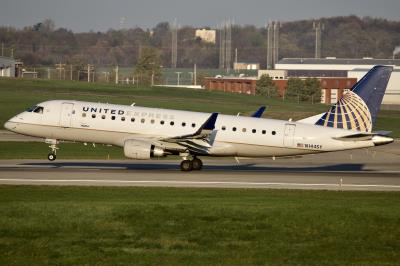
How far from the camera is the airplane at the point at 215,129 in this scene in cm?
4672

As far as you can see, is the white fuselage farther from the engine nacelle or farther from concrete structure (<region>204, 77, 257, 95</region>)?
concrete structure (<region>204, 77, 257, 95</region>)

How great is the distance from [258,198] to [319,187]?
6167 mm

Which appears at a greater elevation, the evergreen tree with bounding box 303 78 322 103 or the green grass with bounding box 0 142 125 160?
the evergreen tree with bounding box 303 78 322 103

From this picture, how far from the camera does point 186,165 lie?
4772cm

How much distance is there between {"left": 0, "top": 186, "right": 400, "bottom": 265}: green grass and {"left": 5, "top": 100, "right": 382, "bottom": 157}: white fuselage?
9.76 m

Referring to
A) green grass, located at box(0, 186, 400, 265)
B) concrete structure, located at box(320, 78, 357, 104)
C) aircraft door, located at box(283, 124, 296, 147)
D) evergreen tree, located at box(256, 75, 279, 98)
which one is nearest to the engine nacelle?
aircraft door, located at box(283, 124, 296, 147)

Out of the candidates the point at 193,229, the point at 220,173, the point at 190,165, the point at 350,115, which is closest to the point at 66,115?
the point at 190,165

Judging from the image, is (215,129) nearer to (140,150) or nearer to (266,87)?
(140,150)

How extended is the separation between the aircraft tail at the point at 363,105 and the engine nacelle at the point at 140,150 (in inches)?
388

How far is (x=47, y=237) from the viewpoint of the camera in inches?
1061

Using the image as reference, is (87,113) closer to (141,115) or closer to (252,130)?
(141,115)

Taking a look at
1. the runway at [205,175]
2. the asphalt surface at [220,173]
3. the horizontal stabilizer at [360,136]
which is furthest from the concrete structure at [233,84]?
the horizontal stabilizer at [360,136]

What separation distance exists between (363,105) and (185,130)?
986 centimetres

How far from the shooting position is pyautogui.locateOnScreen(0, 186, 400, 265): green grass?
24.9 meters
